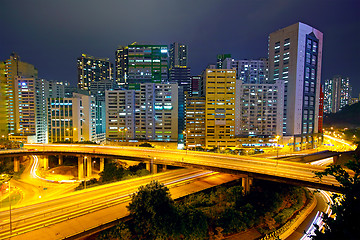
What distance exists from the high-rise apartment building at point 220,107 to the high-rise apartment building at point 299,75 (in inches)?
1218

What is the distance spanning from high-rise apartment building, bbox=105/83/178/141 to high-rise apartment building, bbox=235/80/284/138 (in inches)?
1276

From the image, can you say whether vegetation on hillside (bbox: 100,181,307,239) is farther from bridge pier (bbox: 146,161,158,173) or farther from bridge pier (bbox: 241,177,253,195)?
bridge pier (bbox: 146,161,158,173)

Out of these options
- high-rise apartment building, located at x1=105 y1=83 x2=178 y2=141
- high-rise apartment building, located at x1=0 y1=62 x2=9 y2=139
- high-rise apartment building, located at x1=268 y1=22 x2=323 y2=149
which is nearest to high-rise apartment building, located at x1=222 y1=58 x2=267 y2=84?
high-rise apartment building, located at x1=268 y1=22 x2=323 y2=149

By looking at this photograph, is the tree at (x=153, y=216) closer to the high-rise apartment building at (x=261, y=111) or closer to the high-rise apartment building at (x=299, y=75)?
the high-rise apartment building at (x=261, y=111)

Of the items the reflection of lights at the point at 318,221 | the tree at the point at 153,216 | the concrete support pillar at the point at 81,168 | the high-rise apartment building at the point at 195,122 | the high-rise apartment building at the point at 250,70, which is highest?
the high-rise apartment building at the point at 250,70

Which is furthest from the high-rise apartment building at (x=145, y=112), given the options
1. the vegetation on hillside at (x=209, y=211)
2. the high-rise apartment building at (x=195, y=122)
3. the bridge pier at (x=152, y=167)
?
the vegetation on hillside at (x=209, y=211)

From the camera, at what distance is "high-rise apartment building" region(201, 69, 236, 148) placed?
85.3m

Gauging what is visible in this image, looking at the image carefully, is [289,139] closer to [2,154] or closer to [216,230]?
[216,230]

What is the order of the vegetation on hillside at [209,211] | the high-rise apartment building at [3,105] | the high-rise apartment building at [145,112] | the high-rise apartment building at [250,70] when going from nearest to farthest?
the vegetation on hillside at [209,211] < the high-rise apartment building at [3,105] < the high-rise apartment building at [145,112] < the high-rise apartment building at [250,70]

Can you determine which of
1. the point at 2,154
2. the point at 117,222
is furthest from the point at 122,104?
the point at 117,222

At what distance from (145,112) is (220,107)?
122ft

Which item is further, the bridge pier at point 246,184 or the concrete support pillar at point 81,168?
the concrete support pillar at point 81,168

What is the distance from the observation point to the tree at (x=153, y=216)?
23.2 metres

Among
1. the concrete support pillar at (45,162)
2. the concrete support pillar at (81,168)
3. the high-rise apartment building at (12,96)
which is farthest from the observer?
the high-rise apartment building at (12,96)
